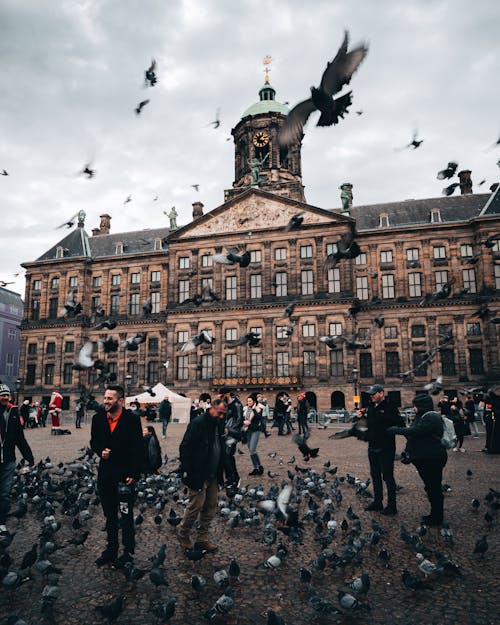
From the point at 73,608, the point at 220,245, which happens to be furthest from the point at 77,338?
the point at 73,608

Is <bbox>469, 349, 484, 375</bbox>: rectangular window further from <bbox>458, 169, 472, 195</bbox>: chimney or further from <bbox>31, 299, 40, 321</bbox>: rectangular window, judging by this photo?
<bbox>31, 299, 40, 321</bbox>: rectangular window

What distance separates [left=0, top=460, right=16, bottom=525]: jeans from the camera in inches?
295

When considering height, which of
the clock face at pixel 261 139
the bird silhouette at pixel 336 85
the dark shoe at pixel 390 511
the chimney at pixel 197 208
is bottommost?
the dark shoe at pixel 390 511

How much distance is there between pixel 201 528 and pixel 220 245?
138ft

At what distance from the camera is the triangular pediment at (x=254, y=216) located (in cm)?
4500

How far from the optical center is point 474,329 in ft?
141

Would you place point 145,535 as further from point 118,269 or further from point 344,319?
point 118,269

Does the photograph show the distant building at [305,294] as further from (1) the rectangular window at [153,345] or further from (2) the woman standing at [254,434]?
(2) the woman standing at [254,434]

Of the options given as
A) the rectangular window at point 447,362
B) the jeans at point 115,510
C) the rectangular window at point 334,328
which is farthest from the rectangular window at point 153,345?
the jeans at point 115,510

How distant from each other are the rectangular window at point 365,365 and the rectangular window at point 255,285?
453 inches

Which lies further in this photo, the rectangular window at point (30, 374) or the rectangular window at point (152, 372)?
the rectangular window at point (30, 374)

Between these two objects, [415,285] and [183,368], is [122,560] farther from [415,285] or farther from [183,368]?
[415,285]

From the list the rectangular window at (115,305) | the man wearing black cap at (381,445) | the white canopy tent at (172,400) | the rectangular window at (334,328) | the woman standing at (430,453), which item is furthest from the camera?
the rectangular window at (115,305)

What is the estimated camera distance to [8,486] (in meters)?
7.67
